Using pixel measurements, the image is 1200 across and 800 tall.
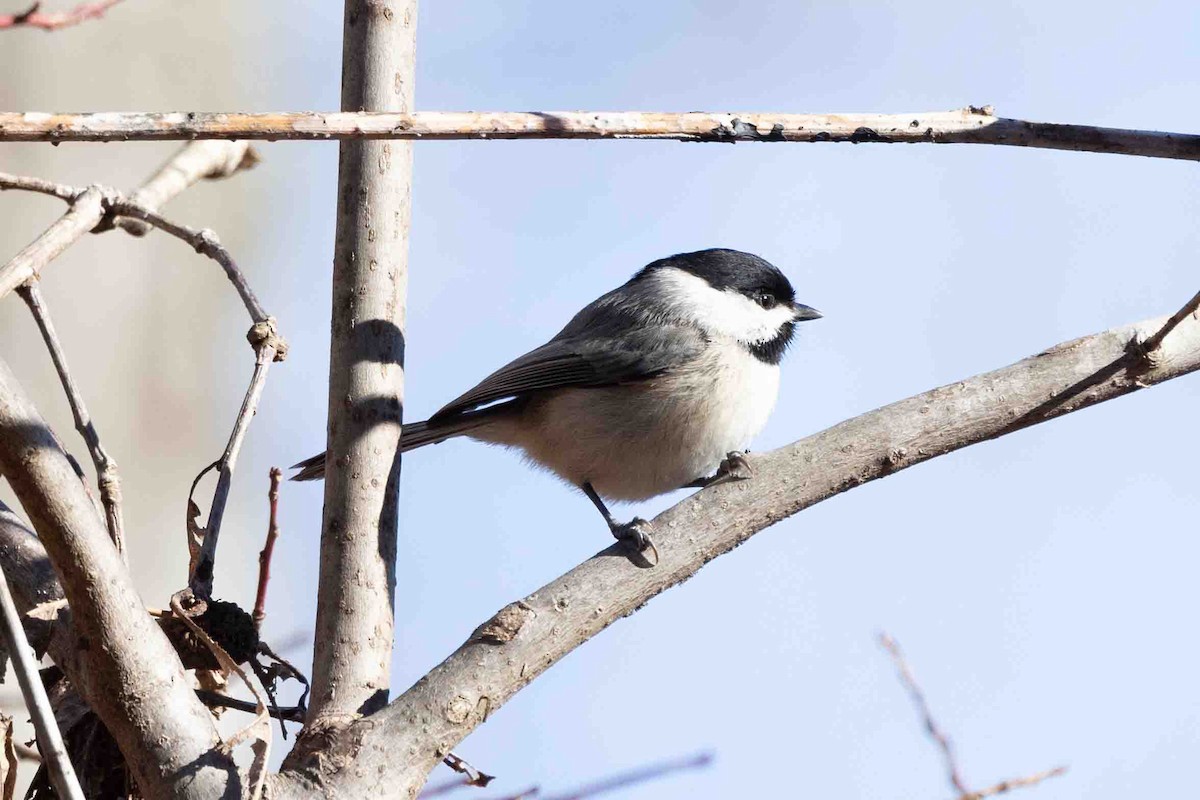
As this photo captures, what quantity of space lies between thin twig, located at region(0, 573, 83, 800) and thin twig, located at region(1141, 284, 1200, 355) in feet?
5.26

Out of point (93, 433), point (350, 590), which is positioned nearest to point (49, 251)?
point (93, 433)

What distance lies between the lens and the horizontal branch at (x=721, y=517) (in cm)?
143

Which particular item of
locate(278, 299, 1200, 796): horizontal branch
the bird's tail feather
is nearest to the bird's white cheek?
the bird's tail feather

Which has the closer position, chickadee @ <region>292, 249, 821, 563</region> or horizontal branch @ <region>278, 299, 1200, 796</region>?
horizontal branch @ <region>278, 299, 1200, 796</region>

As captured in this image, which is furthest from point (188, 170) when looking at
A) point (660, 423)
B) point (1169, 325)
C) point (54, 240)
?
point (1169, 325)

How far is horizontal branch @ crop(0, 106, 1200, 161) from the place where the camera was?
1234mm

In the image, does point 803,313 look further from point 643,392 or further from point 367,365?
point 367,365

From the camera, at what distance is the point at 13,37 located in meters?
4.52

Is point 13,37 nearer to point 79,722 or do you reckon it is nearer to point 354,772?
point 79,722

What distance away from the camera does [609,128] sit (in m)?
1.42

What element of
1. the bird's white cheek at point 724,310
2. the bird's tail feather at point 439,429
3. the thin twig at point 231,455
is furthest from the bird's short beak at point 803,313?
the thin twig at point 231,455

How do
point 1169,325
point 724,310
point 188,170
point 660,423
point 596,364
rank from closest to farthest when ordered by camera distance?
point 1169,325
point 188,170
point 660,423
point 596,364
point 724,310

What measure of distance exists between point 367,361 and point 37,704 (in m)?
0.92

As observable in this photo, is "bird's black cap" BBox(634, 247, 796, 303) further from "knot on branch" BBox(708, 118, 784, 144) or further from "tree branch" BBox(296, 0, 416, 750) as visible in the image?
"knot on branch" BBox(708, 118, 784, 144)
